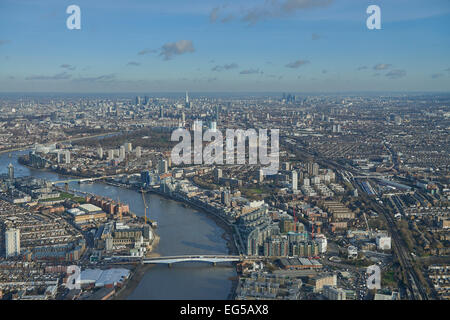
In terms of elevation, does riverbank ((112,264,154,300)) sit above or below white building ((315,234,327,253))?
below

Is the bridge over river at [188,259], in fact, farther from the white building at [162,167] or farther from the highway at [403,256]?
the white building at [162,167]

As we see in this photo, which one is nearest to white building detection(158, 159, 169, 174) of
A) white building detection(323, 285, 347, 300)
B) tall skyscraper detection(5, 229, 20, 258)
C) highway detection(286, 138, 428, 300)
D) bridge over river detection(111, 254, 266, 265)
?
highway detection(286, 138, 428, 300)

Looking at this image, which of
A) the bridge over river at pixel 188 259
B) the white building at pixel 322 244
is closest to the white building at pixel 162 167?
the bridge over river at pixel 188 259

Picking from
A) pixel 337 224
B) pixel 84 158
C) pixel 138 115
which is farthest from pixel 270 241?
pixel 138 115

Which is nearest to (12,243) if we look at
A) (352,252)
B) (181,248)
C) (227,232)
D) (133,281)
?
(133,281)

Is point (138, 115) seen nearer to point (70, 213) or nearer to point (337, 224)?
point (70, 213)

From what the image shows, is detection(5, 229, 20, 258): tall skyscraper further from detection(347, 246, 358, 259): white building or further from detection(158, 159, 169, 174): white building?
detection(158, 159, 169, 174): white building
